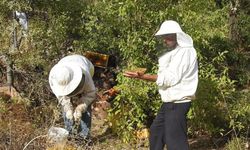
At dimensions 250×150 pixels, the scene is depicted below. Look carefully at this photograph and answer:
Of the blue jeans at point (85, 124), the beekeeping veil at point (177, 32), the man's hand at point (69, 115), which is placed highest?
the beekeeping veil at point (177, 32)

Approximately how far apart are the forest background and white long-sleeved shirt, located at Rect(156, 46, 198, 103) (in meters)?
1.12

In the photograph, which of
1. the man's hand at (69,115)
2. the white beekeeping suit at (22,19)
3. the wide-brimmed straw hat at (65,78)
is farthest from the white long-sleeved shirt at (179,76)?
the white beekeeping suit at (22,19)

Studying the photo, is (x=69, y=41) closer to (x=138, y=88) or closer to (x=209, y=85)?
(x=138, y=88)

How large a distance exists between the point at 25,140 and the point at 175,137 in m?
Answer: 1.56

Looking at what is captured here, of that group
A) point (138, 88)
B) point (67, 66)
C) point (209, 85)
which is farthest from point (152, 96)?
point (67, 66)

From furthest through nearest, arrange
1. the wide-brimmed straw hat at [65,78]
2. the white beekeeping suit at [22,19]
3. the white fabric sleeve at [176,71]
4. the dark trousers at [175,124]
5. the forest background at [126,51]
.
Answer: the white beekeeping suit at [22,19] → the forest background at [126,51] → the wide-brimmed straw hat at [65,78] → the dark trousers at [175,124] → the white fabric sleeve at [176,71]

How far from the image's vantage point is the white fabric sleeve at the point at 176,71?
205 inches

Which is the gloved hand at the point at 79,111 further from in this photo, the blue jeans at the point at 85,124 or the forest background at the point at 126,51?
the forest background at the point at 126,51

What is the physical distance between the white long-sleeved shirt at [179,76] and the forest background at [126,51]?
1.12 meters

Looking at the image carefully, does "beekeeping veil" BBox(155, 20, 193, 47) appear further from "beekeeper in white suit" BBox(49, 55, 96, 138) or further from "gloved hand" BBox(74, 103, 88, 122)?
"gloved hand" BBox(74, 103, 88, 122)

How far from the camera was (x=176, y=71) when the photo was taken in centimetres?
522

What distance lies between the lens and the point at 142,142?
22.3 feet

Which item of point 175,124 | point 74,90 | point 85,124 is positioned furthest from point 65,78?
point 175,124

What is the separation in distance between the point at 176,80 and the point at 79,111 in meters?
1.35
